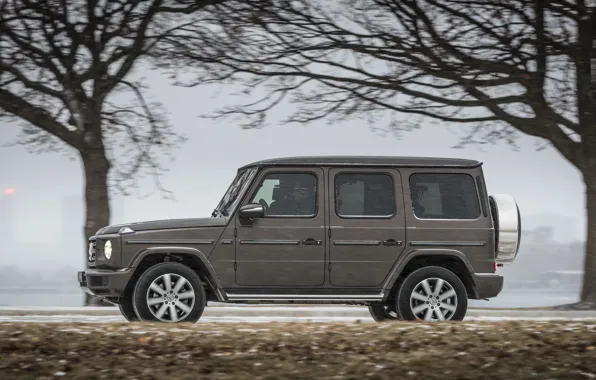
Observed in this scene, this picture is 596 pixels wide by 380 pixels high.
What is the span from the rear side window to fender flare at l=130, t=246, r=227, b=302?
2603mm

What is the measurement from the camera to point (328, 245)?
39.2 feet

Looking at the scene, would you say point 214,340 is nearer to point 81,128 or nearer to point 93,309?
point 93,309

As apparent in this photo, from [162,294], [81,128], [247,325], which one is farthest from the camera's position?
[81,128]

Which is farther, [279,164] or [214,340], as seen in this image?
[279,164]

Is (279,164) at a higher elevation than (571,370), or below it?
higher

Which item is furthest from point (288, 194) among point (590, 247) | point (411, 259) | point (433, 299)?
point (590, 247)

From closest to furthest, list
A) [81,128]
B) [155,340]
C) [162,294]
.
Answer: [155,340] → [162,294] → [81,128]

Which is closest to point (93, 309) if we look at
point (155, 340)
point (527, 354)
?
point (155, 340)

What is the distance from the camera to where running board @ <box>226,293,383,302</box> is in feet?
38.7

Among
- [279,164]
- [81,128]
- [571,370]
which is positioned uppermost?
[81,128]

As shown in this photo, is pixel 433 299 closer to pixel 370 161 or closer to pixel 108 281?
pixel 370 161

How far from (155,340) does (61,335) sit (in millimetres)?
999

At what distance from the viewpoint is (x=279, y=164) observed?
12.1 metres

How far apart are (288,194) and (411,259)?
1.67 m
